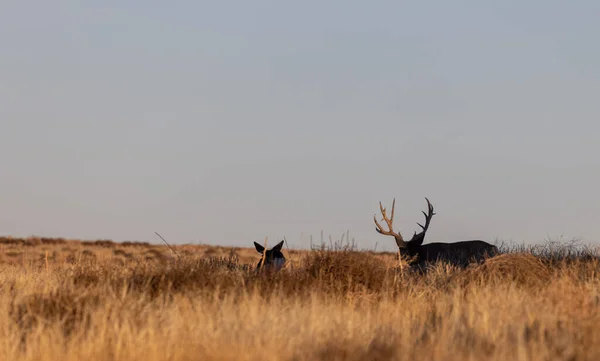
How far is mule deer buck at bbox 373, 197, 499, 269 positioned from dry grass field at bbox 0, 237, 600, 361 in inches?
217

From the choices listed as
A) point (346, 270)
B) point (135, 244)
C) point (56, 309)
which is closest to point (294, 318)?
point (56, 309)

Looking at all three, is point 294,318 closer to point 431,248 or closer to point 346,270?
point 346,270

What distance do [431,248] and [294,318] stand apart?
11.2m

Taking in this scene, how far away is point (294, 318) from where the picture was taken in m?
7.63

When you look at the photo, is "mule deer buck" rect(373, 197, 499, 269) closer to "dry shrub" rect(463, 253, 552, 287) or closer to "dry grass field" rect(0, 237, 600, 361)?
"dry shrub" rect(463, 253, 552, 287)

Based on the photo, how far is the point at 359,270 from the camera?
1116 cm

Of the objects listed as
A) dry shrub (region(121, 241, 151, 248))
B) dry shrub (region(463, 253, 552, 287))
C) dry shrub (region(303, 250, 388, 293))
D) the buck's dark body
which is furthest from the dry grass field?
dry shrub (region(121, 241, 151, 248))

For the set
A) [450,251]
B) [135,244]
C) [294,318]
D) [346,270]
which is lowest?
[294,318]

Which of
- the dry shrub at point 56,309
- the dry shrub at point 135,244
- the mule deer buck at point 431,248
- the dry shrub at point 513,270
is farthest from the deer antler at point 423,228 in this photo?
the dry shrub at point 135,244

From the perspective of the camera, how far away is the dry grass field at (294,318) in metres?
6.33

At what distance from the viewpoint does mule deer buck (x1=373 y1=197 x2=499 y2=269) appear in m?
17.5

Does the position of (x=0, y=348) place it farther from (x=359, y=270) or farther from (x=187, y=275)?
(x=359, y=270)

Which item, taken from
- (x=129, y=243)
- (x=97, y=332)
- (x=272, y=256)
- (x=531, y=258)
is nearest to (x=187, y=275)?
(x=97, y=332)

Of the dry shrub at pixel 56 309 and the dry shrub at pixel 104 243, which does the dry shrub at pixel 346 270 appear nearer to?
the dry shrub at pixel 56 309
